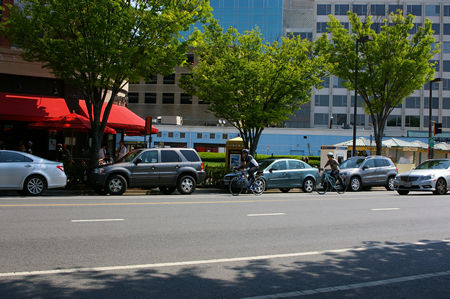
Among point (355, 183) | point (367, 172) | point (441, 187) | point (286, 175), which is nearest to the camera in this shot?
point (441, 187)

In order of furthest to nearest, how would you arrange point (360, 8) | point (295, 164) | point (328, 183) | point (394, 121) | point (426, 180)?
point (394, 121) < point (360, 8) < point (295, 164) < point (328, 183) < point (426, 180)

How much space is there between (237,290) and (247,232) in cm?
372

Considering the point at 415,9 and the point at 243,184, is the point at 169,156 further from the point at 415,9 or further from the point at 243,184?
the point at 415,9

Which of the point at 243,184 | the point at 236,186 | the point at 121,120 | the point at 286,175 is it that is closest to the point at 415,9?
the point at 121,120

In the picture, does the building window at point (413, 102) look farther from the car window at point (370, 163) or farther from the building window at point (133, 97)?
the car window at point (370, 163)

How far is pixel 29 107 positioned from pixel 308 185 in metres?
13.5

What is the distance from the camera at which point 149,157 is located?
17125 mm

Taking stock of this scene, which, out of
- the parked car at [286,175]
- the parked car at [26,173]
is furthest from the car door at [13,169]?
the parked car at [286,175]

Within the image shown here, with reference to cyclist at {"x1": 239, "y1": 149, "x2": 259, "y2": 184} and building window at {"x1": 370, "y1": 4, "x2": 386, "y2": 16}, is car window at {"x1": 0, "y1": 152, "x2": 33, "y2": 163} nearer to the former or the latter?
cyclist at {"x1": 239, "y1": 149, "x2": 259, "y2": 184}

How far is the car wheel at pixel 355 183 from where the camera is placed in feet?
73.5

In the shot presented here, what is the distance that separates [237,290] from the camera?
509 centimetres

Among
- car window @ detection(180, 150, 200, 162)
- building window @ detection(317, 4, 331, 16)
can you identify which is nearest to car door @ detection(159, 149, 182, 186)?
car window @ detection(180, 150, 200, 162)

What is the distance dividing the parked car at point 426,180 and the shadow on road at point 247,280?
13.0 m

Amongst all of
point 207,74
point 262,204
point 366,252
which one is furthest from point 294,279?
point 207,74
